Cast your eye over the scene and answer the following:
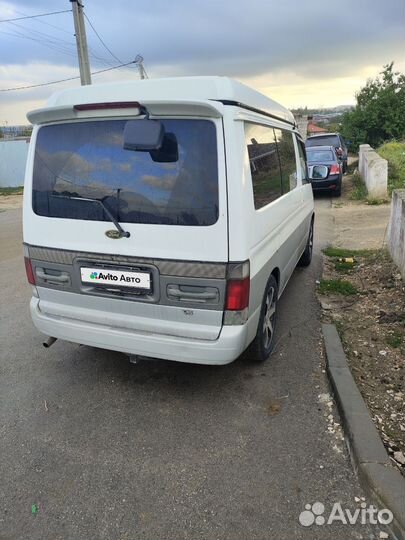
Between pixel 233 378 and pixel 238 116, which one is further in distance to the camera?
pixel 233 378

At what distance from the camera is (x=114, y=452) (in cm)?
281

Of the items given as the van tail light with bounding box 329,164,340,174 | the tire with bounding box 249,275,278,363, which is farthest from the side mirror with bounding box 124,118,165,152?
the van tail light with bounding box 329,164,340,174

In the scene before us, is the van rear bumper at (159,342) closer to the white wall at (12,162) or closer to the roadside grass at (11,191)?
the roadside grass at (11,191)

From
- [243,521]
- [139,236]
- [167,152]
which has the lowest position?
[243,521]

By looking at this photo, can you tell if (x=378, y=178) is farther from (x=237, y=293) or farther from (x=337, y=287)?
(x=237, y=293)

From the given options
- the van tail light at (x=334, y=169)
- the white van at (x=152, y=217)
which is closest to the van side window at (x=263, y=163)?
the white van at (x=152, y=217)

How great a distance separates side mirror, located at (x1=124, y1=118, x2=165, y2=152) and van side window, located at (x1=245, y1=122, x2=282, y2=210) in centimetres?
68

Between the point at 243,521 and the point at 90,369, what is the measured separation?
2.01m

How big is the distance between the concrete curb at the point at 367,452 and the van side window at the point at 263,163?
4.90 feet

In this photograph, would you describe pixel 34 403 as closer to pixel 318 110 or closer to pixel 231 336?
pixel 231 336

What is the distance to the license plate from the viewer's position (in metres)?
2.97

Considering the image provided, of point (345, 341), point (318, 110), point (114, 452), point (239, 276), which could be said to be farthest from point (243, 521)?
point (318, 110)

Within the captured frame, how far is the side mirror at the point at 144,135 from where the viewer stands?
106 inches

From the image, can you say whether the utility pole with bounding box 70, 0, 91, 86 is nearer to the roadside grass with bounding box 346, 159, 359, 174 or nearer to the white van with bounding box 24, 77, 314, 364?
the roadside grass with bounding box 346, 159, 359, 174
